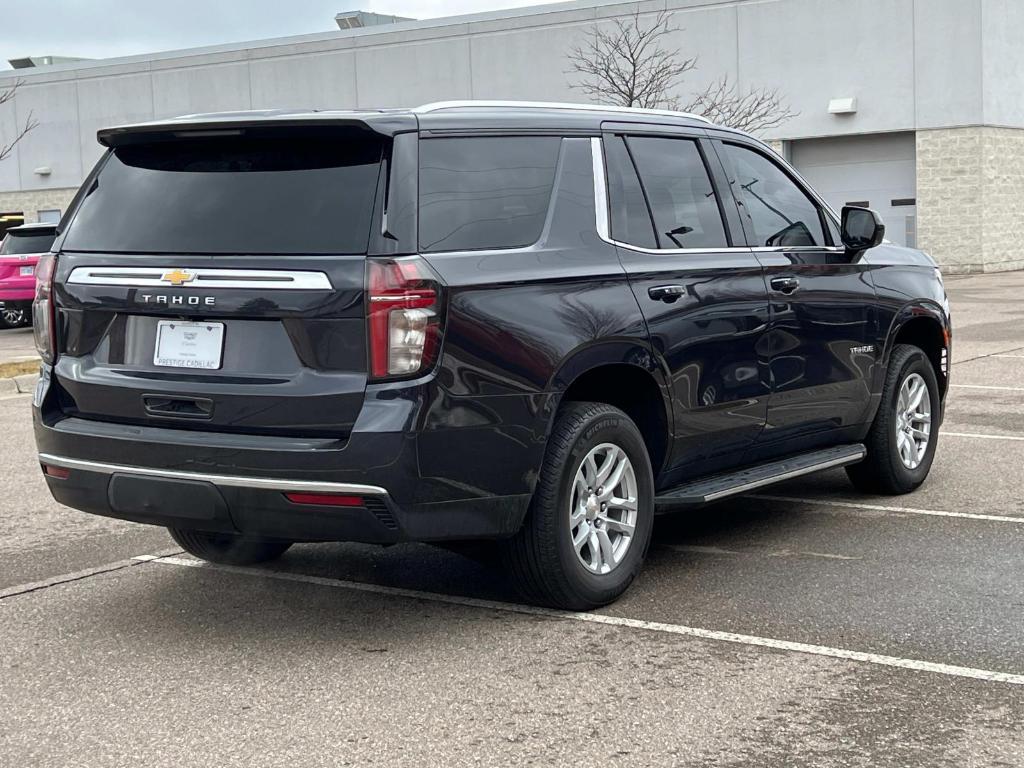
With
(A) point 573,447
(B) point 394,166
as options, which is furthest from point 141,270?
(A) point 573,447

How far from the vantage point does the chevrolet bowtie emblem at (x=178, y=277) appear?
16.3 feet

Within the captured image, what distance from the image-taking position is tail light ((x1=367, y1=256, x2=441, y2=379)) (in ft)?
15.6

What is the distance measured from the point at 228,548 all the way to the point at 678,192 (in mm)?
2484

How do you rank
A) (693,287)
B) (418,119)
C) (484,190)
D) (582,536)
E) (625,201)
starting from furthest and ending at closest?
1. (693,287)
2. (625,201)
3. (582,536)
4. (484,190)
5. (418,119)

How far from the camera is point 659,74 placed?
34.1m

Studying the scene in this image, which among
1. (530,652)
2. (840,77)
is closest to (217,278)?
(530,652)

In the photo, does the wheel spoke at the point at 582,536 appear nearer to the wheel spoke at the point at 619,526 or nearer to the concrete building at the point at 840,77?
the wheel spoke at the point at 619,526

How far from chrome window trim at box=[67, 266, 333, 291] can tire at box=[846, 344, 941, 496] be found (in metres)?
3.64

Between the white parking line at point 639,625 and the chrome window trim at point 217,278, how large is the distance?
153 cm

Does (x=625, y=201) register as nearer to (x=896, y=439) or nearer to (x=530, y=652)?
(x=530, y=652)

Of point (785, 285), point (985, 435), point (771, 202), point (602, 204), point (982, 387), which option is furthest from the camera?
point (982, 387)

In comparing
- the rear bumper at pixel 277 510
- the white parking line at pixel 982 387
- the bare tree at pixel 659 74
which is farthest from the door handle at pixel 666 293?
the bare tree at pixel 659 74

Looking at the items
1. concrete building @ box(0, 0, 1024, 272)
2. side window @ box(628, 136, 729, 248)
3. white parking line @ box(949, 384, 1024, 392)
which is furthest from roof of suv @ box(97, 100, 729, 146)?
concrete building @ box(0, 0, 1024, 272)

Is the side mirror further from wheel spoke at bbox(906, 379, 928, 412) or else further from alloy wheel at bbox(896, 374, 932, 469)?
wheel spoke at bbox(906, 379, 928, 412)
